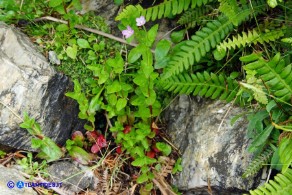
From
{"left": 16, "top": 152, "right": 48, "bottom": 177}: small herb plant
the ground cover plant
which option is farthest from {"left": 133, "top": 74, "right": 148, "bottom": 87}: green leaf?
{"left": 16, "top": 152, "right": 48, "bottom": 177}: small herb plant

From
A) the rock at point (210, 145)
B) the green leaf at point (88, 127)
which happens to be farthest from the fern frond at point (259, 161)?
the green leaf at point (88, 127)

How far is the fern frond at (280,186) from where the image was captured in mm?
2283

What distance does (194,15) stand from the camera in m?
3.14

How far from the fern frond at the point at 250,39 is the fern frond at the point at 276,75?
435 mm

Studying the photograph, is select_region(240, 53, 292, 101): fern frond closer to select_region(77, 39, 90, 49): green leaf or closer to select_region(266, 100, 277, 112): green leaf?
select_region(266, 100, 277, 112): green leaf

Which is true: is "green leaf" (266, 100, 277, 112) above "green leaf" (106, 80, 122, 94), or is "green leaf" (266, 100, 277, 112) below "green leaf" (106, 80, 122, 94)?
below

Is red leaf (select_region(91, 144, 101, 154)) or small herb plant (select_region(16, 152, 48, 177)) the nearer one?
small herb plant (select_region(16, 152, 48, 177))

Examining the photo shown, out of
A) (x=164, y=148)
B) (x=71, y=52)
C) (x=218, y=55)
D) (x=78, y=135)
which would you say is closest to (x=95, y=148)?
(x=78, y=135)

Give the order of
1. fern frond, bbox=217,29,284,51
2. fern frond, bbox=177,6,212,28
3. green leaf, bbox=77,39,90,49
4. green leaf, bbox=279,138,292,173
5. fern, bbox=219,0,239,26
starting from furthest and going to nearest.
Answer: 1. green leaf, bbox=77,39,90,49
2. fern frond, bbox=177,6,212,28
3. fern frond, bbox=217,29,284,51
4. fern, bbox=219,0,239,26
5. green leaf, bbox=279,138,292,173

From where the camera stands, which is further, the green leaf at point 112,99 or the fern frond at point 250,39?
the green leaf at point 112,99

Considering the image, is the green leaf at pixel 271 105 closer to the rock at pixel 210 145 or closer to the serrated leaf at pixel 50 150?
the rock at pixel 210 145

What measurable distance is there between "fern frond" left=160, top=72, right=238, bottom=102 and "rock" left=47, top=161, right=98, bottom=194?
34.8 inches

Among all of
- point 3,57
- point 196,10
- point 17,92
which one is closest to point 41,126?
point 17,92

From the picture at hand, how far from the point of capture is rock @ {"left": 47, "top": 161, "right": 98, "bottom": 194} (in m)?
3.09
